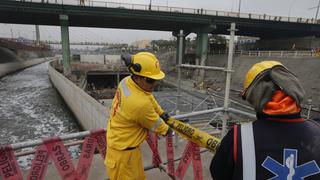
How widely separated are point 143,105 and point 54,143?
1641 millimetres

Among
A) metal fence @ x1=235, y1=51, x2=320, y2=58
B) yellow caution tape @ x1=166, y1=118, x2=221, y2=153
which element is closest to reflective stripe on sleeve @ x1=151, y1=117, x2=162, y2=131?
yellow caution tape @ x1=166, y1=118, x2=221, y2=153

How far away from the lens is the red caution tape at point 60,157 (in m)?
3.20

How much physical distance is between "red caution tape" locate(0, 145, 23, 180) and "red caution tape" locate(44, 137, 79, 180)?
17.3 inches

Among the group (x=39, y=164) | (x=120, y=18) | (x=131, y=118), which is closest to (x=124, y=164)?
(x=131, y=118)

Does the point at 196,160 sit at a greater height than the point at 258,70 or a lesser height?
lesser

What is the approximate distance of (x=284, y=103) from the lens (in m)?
1.31

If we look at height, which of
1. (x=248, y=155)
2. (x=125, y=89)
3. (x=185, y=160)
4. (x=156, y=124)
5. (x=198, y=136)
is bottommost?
(x=185, y=160)

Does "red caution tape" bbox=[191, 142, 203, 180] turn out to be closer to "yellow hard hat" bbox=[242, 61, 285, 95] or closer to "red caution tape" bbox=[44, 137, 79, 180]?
"red caution tape" bbox=[44, 137, 79, 180]

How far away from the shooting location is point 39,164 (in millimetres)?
3238

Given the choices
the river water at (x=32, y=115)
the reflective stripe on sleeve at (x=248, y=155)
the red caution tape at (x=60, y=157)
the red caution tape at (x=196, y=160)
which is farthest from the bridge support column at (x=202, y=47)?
the reflective stripe on sleeve at (x=248, y=155)

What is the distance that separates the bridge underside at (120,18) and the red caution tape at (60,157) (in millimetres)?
31519

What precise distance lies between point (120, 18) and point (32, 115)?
762 inches

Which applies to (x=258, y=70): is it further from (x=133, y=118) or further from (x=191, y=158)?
(x=191, y=158)

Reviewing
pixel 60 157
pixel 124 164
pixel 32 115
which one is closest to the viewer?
pixel 124 164
